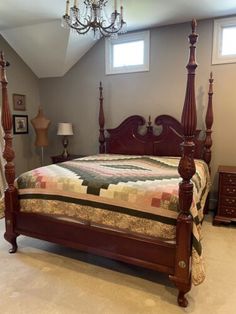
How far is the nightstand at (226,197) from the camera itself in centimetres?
317

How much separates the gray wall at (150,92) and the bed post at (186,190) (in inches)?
85.0

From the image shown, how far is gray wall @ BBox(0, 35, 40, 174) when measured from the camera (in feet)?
14.3

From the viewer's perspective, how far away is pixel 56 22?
3.68 meters

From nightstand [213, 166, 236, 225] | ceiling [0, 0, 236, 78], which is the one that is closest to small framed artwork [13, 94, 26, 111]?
ceiling [0, 0, 236, 78]

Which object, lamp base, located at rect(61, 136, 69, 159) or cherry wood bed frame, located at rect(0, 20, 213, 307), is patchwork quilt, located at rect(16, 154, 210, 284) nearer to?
cherry wood bed frame, located at rect(0, 20, 213, 307)

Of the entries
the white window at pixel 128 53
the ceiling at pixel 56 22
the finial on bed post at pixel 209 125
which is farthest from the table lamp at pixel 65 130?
the finial on bed post at pixel 209 125

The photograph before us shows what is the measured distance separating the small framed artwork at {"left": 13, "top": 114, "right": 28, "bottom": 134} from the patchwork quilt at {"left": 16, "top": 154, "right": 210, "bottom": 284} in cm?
213

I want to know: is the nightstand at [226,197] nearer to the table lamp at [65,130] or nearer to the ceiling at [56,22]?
the ceiling at [56,22]

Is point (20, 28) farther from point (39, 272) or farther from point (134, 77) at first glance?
point (39, 272)

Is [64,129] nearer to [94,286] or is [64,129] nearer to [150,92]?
[150,92]

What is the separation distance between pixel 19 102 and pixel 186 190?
3.77 metres

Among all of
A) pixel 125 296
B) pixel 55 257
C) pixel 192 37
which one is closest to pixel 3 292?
pixel 55 257

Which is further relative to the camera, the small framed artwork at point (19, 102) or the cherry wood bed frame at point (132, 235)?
the small framed artwork at point (19, 102)

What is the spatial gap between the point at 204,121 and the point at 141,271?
239 cm
